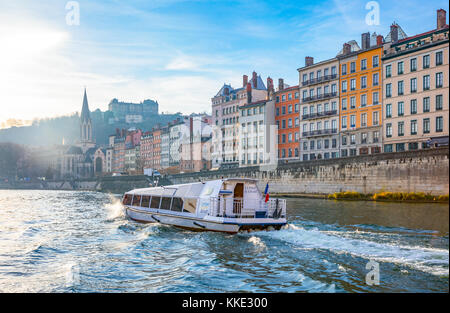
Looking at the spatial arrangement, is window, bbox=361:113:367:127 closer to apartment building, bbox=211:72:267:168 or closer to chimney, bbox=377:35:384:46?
chimney, bbox=377:35:384:46

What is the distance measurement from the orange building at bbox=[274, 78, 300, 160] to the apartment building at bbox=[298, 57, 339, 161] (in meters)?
2.86

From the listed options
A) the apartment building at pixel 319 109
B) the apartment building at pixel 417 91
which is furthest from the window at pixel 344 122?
the apartment building at pixel 417 91

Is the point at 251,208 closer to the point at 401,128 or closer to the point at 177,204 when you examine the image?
the point at 177,204

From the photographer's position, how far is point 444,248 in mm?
13562

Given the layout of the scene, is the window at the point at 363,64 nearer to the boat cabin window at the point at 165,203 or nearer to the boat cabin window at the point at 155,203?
the boat cabin window at the point at 155,203

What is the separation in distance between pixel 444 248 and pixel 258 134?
209 ft

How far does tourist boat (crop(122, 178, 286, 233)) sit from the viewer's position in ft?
61.9

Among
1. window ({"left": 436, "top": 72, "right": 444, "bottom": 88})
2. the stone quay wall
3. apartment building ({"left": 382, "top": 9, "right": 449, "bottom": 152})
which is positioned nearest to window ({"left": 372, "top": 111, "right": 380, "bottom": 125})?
apartment building ({"left": 382, "top": 9, "right": 449, "bottom": 152})

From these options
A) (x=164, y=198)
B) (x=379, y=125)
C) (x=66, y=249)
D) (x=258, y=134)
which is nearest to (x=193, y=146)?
(x=258, y=134)

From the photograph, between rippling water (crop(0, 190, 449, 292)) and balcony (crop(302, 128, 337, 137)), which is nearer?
rippling water (crop(0, 190, 449, 292))

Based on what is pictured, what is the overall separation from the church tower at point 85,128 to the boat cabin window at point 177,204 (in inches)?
6543

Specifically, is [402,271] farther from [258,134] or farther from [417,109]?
[258,134]

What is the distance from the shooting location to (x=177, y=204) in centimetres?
2269

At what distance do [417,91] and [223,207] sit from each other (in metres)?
31.3
